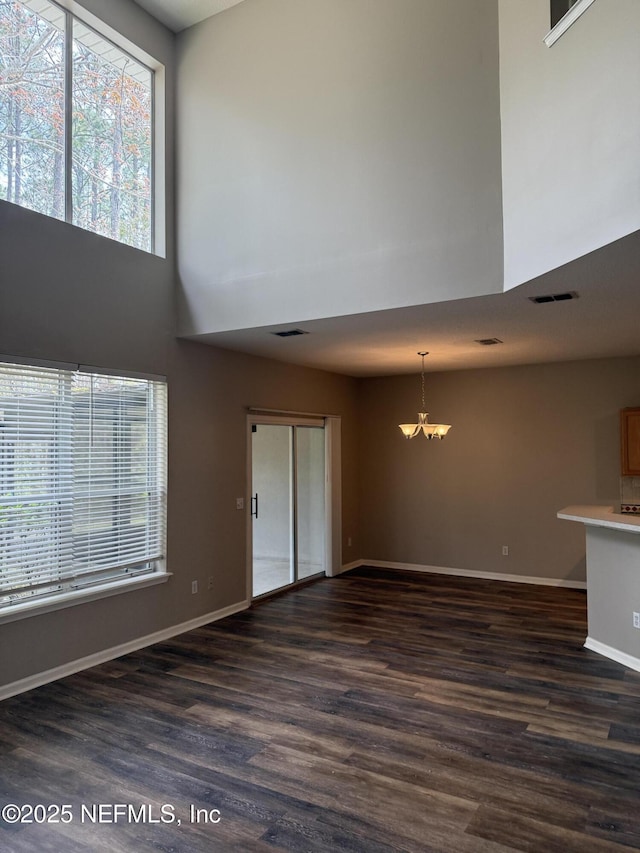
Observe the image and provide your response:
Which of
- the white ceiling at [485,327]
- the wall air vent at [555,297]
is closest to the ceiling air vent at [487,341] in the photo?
the white ceiling at [485,327]

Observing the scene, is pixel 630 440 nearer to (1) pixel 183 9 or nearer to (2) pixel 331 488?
(2) pixel 331 488

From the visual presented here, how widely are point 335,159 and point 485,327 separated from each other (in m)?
1.80

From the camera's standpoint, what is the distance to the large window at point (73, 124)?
4223 millimetres

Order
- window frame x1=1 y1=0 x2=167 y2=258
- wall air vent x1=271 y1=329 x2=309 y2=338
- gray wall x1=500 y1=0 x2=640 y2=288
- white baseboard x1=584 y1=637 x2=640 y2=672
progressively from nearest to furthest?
gray wall x1=500 y1=0 x2=640 y2=288, white baseboard x1=584 y1=637 x2=640 y2=672, window frame x1=1 y1=0 x2=167 y2=258, wall air vent x1=271 y1=329 x2=309 y2=338

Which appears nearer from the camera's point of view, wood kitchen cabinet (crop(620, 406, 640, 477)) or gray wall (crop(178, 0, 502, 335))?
gray wall (crop(178, 0, 502, 335))

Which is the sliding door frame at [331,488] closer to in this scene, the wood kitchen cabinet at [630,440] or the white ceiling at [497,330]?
the white ceiling at [497,330]

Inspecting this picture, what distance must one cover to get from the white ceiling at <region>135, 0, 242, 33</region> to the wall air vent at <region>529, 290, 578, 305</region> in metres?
3.70

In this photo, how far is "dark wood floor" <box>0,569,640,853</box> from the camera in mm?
2537

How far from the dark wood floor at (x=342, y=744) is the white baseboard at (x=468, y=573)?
5.54 feet

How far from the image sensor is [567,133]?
3.15m

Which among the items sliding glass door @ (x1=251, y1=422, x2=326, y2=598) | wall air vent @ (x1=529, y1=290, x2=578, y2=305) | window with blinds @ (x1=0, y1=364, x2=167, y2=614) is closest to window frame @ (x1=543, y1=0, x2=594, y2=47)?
wall air vent @ (x1=529, y1=290, x2=578, y2=305)

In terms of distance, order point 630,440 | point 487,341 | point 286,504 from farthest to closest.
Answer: point 286,504, point 630,440, point 487,341

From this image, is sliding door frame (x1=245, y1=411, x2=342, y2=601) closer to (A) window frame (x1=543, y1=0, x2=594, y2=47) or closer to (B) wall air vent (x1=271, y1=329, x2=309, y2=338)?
(B) wall air vent (x1=271, y1=329, x2=309, y2=338)

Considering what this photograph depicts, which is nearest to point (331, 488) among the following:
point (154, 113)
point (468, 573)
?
point (468, 573)
